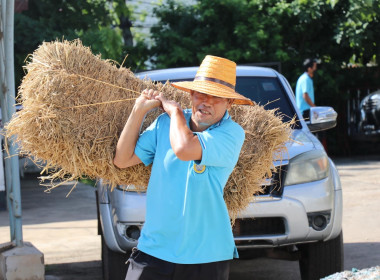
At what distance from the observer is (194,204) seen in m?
3.13

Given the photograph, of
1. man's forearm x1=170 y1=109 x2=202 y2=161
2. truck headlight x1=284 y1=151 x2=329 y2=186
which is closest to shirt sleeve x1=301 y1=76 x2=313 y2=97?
truck headlight x1=284 y1=151 x2=329 y2=186

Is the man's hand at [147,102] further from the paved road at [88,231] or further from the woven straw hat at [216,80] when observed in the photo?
the paved road at [88,231]

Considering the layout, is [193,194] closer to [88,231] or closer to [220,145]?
[220,145]

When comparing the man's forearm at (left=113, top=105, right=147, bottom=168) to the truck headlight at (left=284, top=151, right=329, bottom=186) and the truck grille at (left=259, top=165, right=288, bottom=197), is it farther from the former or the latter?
the truck headlight at (left=284, top=151, right=329, bottom=186)

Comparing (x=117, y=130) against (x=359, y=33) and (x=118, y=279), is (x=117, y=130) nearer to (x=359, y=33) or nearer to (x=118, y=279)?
(x=118, y=279)

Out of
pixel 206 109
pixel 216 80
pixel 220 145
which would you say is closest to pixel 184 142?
pixel 220 145

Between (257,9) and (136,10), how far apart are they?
10.5m

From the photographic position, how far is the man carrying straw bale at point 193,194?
310 centimetres

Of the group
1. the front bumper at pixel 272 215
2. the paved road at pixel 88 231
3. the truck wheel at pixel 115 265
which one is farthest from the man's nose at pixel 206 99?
the paved road at pixel 88 231

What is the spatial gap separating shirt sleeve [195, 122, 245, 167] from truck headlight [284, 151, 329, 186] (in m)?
2.26

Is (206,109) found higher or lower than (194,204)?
higher

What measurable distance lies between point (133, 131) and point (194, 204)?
473 mm

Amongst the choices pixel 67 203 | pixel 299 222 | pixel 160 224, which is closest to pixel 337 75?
pixel 67 203

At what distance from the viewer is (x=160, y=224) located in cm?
318
